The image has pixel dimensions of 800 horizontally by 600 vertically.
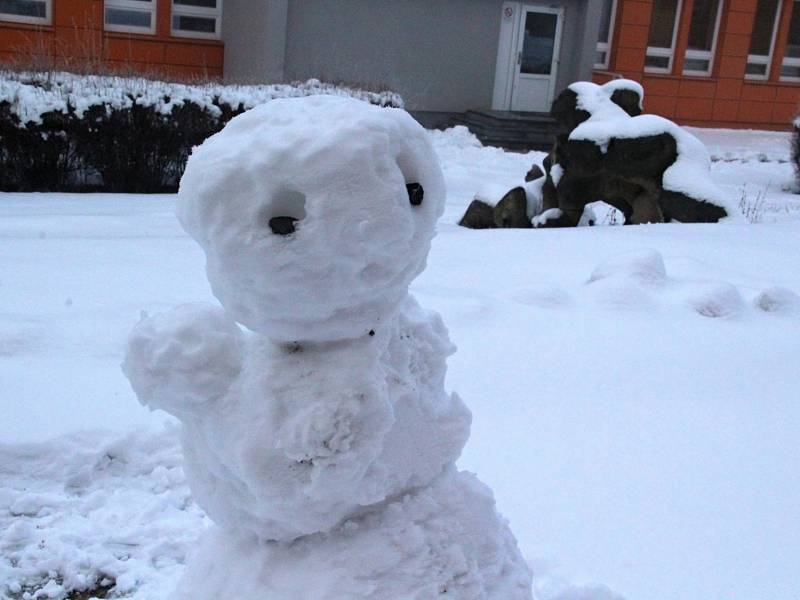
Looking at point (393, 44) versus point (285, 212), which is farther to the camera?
point (393, 44)

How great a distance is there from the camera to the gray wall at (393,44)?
15555 millimetres

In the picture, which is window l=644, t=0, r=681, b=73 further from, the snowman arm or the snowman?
the snowman arm

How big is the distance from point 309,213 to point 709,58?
21.1 m

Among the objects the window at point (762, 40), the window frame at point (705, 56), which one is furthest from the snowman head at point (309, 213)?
the window at point (762, 40)

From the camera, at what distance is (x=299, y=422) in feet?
4.83

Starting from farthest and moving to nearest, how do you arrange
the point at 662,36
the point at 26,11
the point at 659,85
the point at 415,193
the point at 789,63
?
1. the point at 789,63
2. the point at 662,36
3. the point at 659,85
4. the point at 26,11
5. the point at 415,193

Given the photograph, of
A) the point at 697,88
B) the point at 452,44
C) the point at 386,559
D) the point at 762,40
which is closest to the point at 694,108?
the point at 697,88

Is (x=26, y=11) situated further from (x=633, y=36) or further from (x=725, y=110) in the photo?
(x=725, y=110)

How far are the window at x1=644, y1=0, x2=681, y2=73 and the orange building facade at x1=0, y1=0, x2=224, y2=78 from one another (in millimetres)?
9609

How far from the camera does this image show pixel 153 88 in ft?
32.7

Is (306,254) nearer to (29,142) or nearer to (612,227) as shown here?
(612,227)

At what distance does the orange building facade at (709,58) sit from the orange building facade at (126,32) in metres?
8.26

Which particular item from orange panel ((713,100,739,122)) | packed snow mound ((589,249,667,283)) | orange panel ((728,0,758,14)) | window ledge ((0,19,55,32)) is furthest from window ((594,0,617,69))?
packed snow mound ((589,249,667,283))

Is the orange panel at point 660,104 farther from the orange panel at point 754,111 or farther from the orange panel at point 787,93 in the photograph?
the orange panel at point 787,93
